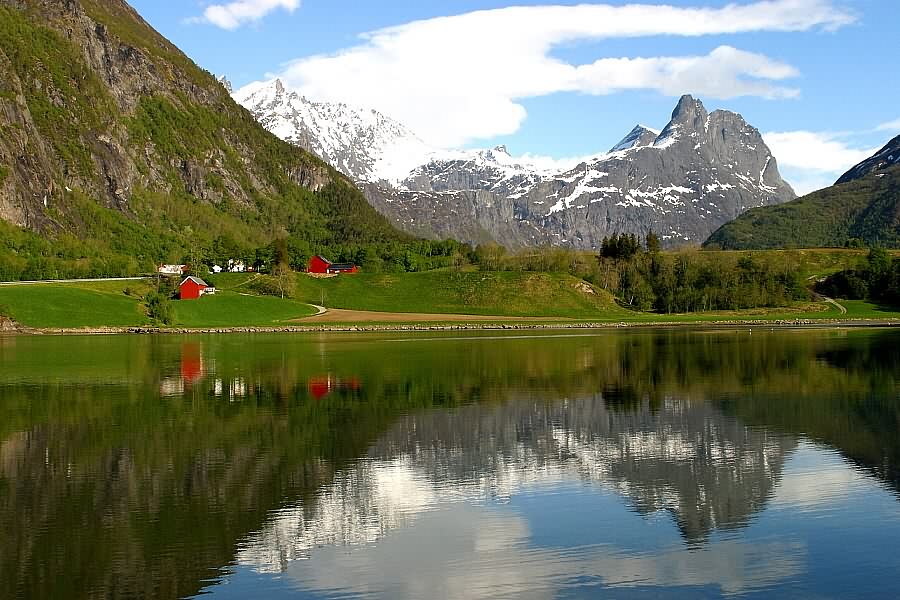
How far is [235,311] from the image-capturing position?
586 feet

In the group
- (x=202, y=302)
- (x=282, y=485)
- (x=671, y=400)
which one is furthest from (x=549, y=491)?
(x=202, y=302)

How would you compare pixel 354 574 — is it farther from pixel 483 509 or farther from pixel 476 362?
pixel 476 362

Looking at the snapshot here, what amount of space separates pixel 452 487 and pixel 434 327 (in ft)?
422

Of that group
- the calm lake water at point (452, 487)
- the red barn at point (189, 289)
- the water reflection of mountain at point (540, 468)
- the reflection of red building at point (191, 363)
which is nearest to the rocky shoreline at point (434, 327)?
the red barn at point (189, 289)

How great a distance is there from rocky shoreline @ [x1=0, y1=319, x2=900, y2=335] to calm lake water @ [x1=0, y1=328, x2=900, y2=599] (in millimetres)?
86091

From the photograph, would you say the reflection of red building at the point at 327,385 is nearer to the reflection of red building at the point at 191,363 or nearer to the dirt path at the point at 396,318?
the reflection of red building at the point at 191,363

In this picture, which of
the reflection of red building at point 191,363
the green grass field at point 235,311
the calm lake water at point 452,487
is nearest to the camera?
the calm lake water at point 452,487

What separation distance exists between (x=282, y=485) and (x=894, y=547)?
18816 mm

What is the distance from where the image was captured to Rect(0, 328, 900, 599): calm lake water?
24500mm

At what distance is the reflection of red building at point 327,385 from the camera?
60.7 metres

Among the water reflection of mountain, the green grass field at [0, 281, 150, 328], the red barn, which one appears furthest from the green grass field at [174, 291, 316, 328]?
the water reflection of mountain

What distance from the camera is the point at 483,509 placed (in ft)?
102

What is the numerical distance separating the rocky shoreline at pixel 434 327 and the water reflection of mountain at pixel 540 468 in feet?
353

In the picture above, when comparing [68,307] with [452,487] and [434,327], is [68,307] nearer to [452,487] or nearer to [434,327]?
[434,327]
